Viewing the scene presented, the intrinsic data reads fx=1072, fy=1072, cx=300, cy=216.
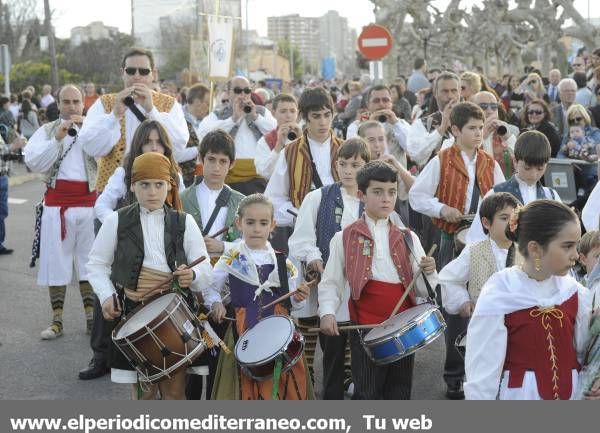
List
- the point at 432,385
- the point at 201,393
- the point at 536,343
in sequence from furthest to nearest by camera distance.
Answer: the point at 432,385, the point at 201,393, the point at 536,343

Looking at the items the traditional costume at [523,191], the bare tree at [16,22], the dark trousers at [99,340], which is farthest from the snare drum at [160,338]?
the bare tree at [16,22]

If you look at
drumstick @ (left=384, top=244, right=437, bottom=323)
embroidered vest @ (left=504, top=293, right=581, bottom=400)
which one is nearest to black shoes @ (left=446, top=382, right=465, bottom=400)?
drumstick @ (left=384, top=244, right=437, bottom=323)

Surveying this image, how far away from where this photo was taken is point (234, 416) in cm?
451

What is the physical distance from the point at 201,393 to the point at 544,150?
2.53m

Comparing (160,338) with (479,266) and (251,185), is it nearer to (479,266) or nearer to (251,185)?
(479,266)

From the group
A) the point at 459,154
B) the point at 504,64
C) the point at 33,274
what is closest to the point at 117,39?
the point at 504,64

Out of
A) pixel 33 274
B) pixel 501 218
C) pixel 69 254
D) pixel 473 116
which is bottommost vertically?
pixel 33 274

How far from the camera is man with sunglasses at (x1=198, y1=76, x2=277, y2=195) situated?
9.49 metres

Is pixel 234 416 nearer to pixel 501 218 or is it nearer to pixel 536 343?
pixel 536 343

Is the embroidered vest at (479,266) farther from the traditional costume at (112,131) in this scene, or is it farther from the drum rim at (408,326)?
the traditional costume at (112,131)

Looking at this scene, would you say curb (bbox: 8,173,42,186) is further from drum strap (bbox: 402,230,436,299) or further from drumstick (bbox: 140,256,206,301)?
drum strap (bbox: 402,230,436,299)

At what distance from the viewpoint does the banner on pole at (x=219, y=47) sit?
560 inches

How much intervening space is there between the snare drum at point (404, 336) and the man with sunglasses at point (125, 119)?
2.82 meters

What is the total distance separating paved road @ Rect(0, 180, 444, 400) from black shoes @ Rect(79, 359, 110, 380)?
0.05m
